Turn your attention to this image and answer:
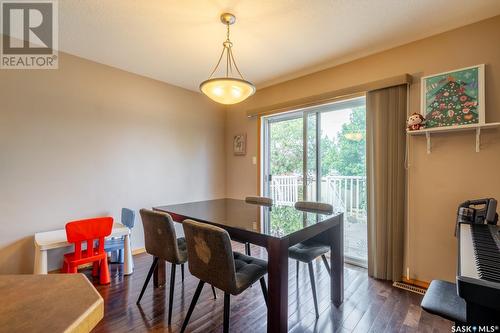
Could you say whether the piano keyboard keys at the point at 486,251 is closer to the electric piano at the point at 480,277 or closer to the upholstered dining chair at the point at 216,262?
the electric piano at the point at 480,277

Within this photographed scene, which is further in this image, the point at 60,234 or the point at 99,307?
the point at 60,234

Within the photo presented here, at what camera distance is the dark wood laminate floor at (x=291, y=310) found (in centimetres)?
179

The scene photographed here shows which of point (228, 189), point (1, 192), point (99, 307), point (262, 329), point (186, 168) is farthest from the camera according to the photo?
point (228, 189)

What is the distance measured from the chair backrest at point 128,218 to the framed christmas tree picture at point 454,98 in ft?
10.7

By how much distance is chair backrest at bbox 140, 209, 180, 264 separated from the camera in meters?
A: 1.81

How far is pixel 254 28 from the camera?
7.50ft

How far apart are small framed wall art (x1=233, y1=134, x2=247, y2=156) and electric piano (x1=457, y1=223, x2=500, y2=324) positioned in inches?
127

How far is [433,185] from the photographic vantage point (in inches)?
92.4

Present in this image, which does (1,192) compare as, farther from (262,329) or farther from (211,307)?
(262,329)

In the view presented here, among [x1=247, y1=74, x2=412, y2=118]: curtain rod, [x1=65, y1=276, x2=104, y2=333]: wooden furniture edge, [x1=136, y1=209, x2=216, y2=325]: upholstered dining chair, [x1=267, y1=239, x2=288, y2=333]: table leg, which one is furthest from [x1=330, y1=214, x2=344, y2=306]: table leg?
[x1=65, y1=276, x2=104, y2=333]: wooden furniture edge

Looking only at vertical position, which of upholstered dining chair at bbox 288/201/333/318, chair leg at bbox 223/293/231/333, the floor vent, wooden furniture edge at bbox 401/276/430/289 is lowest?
the floor vent

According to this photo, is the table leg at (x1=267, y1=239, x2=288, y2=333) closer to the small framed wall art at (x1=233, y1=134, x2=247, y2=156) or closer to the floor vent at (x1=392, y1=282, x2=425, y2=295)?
the floor vent at (x1=392, y1=282, x2=425, y2=295)

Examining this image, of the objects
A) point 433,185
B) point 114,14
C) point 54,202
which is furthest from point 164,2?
point 433,185

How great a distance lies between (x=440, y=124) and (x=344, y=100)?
1.05 m
